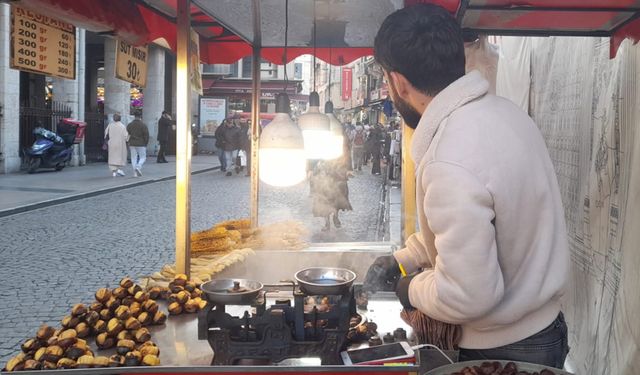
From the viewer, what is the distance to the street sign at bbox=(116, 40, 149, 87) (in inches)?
193

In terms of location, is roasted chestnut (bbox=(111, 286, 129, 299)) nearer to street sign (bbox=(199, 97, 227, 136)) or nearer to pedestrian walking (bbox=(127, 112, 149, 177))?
pedestrian walking (bbox=(127, 112, 149, 177))

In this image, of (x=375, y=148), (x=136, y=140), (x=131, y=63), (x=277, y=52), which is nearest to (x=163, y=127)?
(x=136, y=140)

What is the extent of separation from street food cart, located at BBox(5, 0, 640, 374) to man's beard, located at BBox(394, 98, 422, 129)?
0.78 metres

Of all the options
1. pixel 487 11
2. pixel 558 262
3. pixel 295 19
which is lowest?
pixel 558 262

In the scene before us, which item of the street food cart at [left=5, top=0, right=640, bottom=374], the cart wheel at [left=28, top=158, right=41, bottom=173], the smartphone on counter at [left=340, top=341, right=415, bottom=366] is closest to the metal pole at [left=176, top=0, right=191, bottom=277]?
the street food cart at [left=5, top=0, right=640, bottom=374]

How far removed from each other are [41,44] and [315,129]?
297 centimetres

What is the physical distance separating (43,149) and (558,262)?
58.7 feet

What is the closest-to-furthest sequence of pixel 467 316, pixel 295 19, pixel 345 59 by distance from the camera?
1. pixel 467 316
2. pixel 295 19
3. pixel 345 59

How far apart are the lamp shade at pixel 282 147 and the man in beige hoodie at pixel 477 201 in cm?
111

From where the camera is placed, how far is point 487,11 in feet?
10.1

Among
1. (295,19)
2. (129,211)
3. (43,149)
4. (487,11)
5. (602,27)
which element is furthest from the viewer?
(43,149)

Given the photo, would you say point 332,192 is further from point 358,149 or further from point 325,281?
point 358,149

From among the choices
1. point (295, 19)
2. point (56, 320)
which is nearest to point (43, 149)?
point (56, 320)

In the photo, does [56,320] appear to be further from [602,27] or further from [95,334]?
[602,27]
